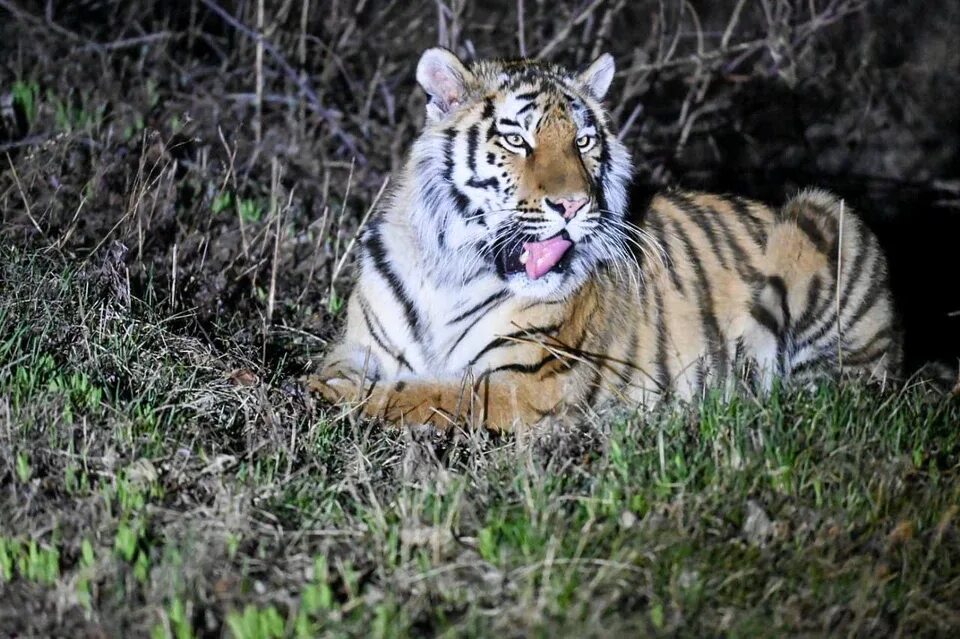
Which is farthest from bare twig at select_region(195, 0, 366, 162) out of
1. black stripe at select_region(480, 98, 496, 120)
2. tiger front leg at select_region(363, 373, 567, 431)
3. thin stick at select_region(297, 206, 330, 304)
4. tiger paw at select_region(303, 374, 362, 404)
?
tiger front leg at select_region(363, 373, 567, 431)

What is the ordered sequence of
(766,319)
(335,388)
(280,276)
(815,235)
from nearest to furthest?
(335,388), (766,319), (815,235), (280,276)

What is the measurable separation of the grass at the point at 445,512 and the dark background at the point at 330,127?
3.07 feet

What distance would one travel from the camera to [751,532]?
2.99m

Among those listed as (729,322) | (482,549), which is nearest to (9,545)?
(482,549)

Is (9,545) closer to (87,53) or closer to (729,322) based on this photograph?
(729,322)

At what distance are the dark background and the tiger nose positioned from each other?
0.95 m

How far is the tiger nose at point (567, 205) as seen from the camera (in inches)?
149

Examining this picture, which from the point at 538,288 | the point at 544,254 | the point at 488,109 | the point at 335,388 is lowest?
the point at 335,388

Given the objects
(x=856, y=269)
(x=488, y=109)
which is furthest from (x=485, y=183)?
(x=856, y=269)

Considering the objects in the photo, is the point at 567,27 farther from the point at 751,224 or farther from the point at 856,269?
the point at 856,269

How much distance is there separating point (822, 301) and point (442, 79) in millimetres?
1653

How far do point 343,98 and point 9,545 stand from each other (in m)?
4.36

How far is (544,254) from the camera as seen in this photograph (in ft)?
12.9

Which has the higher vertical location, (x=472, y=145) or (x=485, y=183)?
(x=472, y=145)
